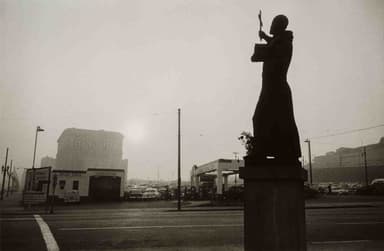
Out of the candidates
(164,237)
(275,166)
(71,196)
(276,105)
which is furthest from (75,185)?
(275,166)

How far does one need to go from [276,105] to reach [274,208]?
1.72 meters

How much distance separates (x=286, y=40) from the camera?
548cm

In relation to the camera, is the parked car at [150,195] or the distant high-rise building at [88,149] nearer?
the parked car at [150,195]

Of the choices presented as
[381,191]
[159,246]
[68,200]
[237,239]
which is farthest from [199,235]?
[381,191]

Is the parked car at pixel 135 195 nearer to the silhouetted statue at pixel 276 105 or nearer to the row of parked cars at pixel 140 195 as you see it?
the row of parked cars at pixel 140 195

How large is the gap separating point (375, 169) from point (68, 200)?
75.5 metres

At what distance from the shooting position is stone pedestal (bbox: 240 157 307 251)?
14.9 ft

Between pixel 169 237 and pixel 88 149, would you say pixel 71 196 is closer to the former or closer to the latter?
pixel 169 237

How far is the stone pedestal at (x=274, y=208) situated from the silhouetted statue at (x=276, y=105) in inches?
16.1

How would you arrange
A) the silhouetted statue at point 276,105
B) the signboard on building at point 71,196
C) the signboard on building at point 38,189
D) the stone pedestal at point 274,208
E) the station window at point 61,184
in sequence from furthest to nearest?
1. the station window at point 61,184
2. the signboard on building at point 71,196
3. the signboard on building at point 38,189
4. the silhouetted statue at point 276,105
5. the stone pedestal at point 274,208

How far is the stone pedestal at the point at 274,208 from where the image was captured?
453 centimetres

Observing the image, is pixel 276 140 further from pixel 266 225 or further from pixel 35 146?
→ pixel 35 146

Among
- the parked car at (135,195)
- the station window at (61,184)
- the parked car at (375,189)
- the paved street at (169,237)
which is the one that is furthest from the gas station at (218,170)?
the paved street at (169,237)

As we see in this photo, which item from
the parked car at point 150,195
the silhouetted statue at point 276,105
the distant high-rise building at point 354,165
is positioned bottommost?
the parked car at point 150,195
